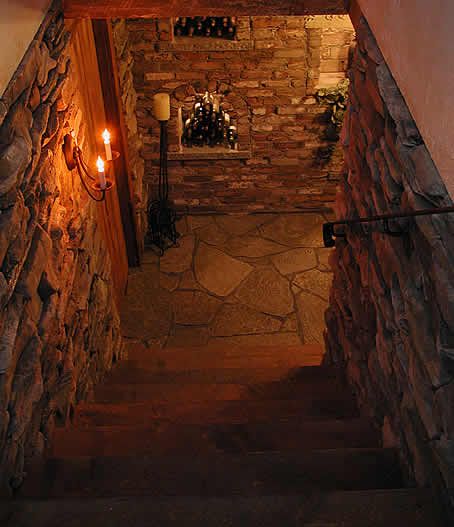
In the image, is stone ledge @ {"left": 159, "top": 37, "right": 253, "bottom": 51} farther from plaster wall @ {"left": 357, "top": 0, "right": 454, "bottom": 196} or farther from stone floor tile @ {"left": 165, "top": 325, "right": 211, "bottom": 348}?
plaster wall @ {"left": 357, "top": 0, "right": 454, "bottom": 196}

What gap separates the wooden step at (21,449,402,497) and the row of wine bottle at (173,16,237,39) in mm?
3943

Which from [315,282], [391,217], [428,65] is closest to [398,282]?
[391,217]

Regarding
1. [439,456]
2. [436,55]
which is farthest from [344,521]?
[436,55]

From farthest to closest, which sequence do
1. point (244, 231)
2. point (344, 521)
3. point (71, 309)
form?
point (244, 231), point (71, 309), point (344, 521)

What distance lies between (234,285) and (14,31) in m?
3.48

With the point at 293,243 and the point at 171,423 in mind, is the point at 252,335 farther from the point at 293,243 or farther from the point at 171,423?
the point at 171,423

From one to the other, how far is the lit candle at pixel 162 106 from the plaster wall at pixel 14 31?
2.66 metres

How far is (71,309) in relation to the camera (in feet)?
9.72

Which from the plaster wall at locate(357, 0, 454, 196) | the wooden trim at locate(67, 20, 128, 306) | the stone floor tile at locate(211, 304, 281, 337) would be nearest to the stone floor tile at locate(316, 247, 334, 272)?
the stone floor tile at locate(211, 304, 281, 337)

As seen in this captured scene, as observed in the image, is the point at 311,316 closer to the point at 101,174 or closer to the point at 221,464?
the point at 101,174

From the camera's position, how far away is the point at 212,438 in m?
2.66

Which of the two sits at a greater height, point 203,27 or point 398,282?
point 398,282

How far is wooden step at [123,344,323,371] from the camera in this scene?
404 centimetres

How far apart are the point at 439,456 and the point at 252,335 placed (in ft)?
10.6
